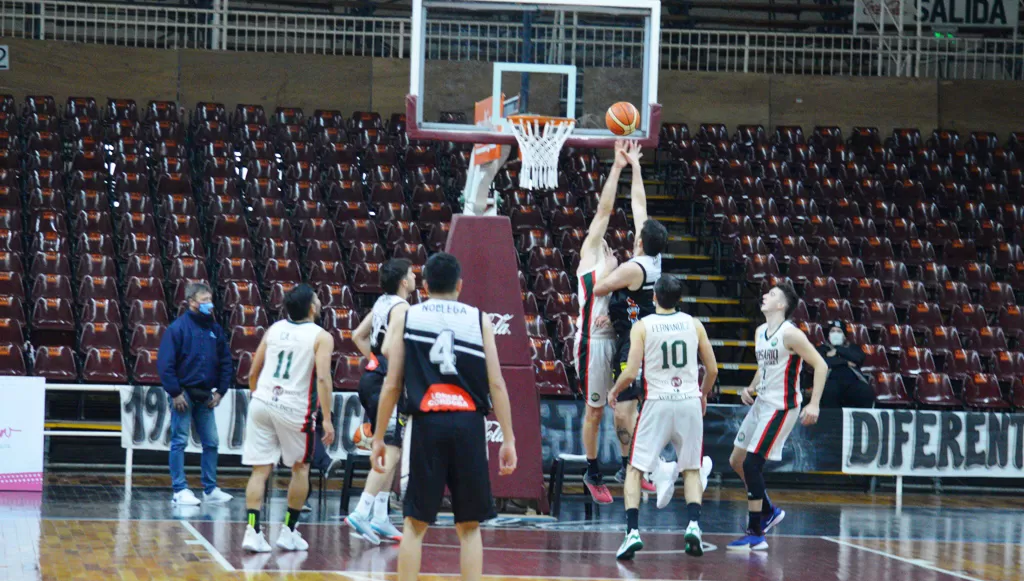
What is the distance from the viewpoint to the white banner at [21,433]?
1245cm

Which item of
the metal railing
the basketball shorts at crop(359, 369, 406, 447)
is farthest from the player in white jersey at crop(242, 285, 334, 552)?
the metal railing

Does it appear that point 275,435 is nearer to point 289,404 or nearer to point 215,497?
point 289,404

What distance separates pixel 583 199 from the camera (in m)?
19.4

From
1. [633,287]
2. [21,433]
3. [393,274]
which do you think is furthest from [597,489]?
[21,433]

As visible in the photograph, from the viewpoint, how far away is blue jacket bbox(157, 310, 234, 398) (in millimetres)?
11883

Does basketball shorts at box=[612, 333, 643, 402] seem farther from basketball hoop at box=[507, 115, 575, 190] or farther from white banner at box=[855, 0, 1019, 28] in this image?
white banner at box=[855, 0, 1019, 28]

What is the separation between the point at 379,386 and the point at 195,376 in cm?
273

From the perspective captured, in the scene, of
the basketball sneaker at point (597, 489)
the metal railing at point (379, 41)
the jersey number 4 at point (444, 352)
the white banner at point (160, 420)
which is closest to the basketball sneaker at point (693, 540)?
the basketball sneaker at point (597, 489)

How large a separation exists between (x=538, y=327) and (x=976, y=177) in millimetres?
8926

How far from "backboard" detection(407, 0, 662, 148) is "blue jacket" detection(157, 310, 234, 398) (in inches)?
105

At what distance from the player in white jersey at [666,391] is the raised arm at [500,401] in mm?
2699

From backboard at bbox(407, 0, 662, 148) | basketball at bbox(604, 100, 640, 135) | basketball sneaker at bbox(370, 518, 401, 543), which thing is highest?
backboard at bbox(407, 0, 662, 148)

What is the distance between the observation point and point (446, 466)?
661 cm

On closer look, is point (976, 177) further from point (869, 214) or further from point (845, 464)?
point (845, 464)
